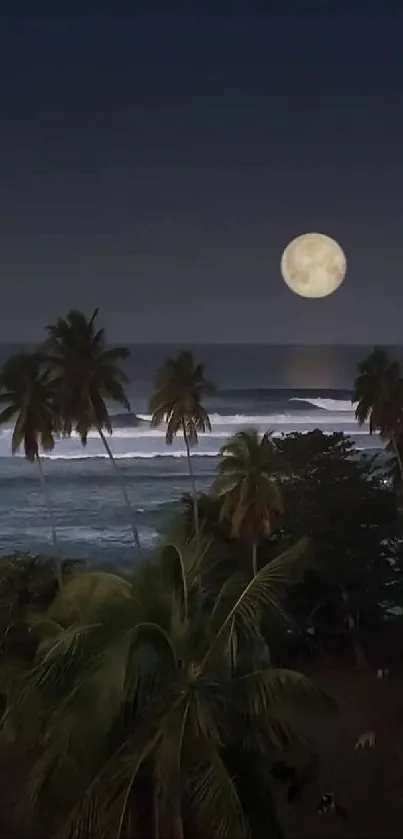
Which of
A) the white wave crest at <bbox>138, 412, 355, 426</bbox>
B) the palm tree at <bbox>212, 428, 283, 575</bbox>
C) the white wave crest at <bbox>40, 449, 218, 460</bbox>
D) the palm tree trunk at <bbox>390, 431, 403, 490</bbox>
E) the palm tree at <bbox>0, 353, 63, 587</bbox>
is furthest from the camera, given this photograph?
the white wave crest at <bbox>138, 412, 355, 426</bbox>

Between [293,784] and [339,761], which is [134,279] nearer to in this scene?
[339,761]

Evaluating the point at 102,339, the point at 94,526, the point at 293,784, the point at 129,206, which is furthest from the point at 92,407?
the point at 293,784

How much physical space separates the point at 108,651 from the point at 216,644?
2.85 ft

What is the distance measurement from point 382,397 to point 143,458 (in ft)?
41.6

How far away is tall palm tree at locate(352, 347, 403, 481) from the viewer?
765 inches

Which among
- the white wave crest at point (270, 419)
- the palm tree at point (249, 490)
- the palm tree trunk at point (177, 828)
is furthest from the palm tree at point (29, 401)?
the white wave crest at point (270, 419)

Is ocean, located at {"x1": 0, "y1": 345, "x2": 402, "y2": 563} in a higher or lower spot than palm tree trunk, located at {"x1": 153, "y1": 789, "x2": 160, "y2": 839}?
higher

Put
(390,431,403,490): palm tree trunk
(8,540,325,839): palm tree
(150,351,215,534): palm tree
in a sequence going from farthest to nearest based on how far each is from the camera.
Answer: (150,351,215,534): palm tree < (390,431,403,490): palm tree trunk < (8,540,325,839): palm tree

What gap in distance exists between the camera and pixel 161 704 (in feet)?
22.9

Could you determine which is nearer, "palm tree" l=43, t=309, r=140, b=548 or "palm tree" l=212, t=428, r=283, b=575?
"palm tree" l=212, t=428, r=283, b=575

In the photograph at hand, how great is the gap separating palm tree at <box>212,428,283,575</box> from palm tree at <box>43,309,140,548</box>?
287 cm

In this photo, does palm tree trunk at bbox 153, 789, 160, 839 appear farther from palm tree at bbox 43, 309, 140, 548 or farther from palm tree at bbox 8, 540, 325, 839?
palm tree at bbox 43, 309, 140, 548

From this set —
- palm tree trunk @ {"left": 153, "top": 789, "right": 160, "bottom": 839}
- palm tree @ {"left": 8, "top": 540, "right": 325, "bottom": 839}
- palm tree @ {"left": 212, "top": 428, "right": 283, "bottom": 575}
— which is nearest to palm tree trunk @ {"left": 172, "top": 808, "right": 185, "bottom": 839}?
palm tree @ {"left": 8, "top": 540, "right": 325, "bottom": 839}

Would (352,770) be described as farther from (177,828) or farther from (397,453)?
(397,453)
